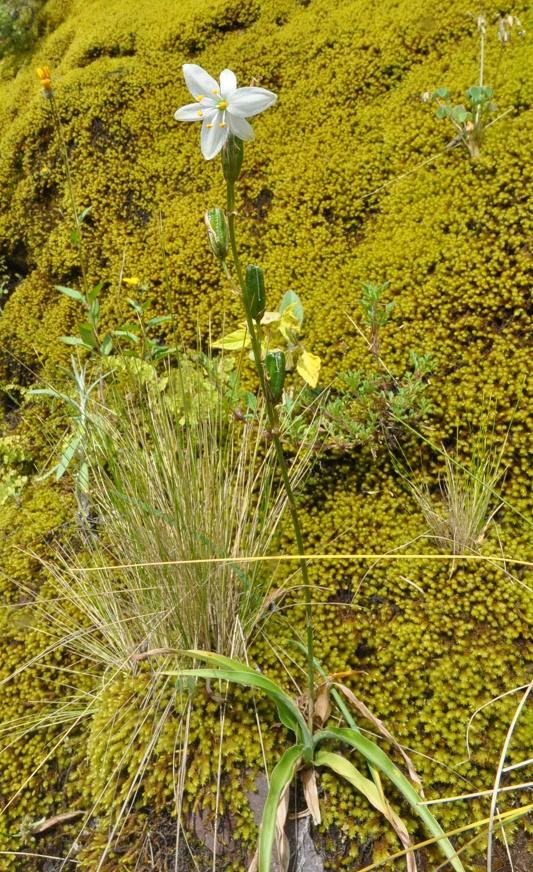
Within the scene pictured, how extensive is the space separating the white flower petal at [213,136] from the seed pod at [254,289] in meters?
0.23

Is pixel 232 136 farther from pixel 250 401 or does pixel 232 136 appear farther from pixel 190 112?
pixel 250 401

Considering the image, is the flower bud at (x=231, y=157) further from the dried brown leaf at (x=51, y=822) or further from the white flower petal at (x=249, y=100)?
the dried brown leaf at (x=51, y=822)

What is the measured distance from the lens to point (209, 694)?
1.44m

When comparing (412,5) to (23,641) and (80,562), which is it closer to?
(80,562)

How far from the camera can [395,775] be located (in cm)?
114

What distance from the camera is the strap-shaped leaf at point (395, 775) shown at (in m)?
1.08

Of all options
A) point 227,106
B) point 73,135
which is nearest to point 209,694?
point 227,106

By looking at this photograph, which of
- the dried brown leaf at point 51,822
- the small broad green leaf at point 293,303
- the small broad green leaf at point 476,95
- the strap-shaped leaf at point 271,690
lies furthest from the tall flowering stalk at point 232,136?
the small broad green leaf at point 476,95

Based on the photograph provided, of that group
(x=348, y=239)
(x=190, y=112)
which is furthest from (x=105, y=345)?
(x=348, y=239)

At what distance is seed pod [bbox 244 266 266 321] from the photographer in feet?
3.16

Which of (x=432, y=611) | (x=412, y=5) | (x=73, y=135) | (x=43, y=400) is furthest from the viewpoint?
(x=73, y=135)

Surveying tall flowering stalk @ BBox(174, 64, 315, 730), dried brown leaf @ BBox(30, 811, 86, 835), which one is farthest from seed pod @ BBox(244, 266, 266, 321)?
dried brown leaf @ BBox(30, 811, 86, 835)

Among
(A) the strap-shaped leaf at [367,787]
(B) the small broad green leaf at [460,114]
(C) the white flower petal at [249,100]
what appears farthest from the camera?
(B) the small broad green leaf at [460,114]

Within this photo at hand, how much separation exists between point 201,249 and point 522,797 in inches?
97.3
